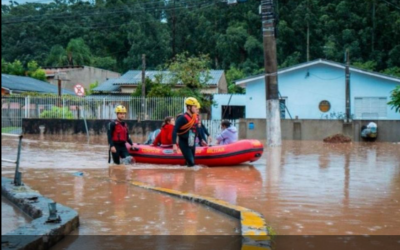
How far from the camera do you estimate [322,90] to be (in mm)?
35594

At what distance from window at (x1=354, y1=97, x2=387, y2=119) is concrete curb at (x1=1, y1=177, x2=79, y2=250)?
29.1 metres

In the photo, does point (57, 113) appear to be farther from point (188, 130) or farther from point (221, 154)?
point (188, 130)

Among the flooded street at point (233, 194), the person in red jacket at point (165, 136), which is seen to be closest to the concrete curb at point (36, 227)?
the flooded street at point (233, 194)

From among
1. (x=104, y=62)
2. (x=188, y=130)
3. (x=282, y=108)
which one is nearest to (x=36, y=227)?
(x=188, y=130)

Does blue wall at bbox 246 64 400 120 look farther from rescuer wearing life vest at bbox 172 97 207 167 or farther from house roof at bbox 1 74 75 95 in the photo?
rescuer wearing life vest at bbox 172 97 207 167

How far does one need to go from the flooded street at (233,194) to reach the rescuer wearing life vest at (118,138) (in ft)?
1.53

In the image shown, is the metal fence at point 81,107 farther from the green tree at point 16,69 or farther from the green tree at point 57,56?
the green tree at point 57,56

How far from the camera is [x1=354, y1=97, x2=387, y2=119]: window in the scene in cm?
3441

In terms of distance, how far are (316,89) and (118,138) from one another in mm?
23484

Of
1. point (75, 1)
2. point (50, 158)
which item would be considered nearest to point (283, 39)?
point (75, 1)

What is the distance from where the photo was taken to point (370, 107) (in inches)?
1367

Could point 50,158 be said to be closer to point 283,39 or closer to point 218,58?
point 283,39

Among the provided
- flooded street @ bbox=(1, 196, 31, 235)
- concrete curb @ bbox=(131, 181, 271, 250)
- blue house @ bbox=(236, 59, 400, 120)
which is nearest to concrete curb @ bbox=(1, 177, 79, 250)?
flooded street @ bbox=(1, 196, 31, 235)

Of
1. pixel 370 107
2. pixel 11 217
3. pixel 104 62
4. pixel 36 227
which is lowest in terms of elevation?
pixel 11 217
